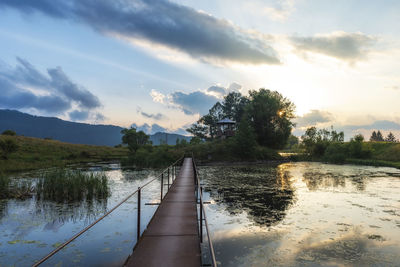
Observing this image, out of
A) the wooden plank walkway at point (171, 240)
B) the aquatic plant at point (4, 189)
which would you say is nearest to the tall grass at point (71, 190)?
the aquatic plant at point (4, 189)

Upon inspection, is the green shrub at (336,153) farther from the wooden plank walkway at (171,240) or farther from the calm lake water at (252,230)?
the wooden plank walkway at (171,240)

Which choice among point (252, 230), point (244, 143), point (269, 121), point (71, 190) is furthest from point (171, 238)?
point (269, 121)

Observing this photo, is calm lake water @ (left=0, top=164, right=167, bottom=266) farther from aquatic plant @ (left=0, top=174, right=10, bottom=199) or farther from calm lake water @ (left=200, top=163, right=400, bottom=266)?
calm lake water @ (left=200, top=163, right=400, bottom=266)

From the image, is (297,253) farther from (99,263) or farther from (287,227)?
(99,263)

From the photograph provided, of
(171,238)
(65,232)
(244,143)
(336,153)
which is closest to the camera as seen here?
(171,238)

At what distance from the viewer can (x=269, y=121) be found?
4669cm

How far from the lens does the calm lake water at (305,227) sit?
6.22m

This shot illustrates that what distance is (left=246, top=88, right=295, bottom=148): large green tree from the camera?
45750mm

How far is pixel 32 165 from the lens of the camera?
2873 cm

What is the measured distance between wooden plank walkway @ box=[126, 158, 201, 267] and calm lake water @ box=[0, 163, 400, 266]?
3.91 feet

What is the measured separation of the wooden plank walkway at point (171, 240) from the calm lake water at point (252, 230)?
119 cm

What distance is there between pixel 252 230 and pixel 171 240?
146 inches

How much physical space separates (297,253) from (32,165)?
1277 inches

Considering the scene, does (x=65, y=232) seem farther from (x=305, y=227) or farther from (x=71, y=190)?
(x=305, y=227)
